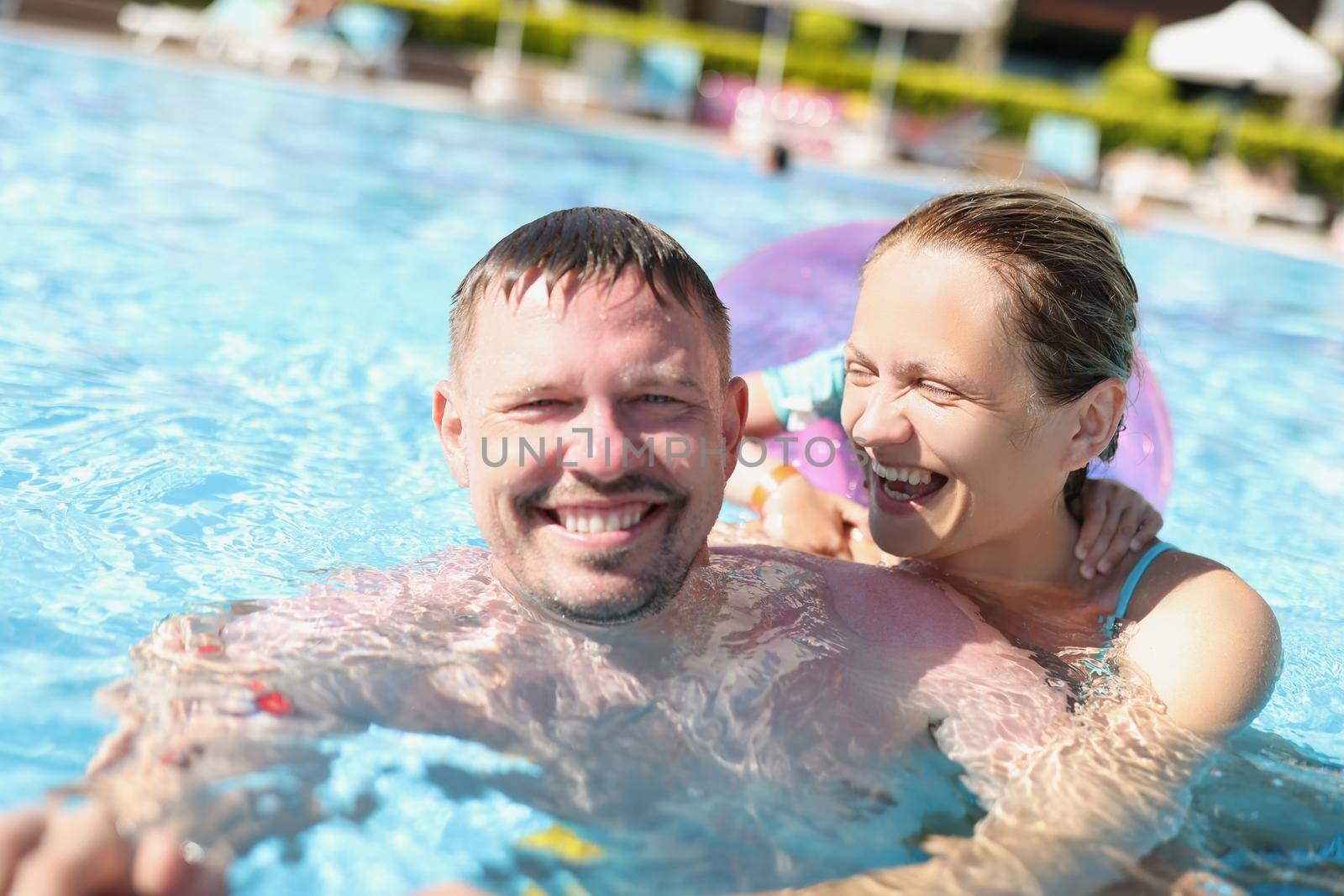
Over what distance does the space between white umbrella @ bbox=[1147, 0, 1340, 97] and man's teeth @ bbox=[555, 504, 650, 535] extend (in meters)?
17.6

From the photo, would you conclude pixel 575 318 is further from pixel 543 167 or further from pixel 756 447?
pixel 543 167

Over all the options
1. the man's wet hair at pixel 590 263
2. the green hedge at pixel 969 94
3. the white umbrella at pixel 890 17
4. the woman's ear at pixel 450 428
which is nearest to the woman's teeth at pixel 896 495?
the man's wet hair at pixel 590 263

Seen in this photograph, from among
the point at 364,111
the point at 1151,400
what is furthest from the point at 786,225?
the point at 1151,400

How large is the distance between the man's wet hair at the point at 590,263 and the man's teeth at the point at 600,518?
341mm

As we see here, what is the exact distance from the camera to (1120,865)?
202 cm

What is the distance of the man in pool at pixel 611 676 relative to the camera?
6.45 feet

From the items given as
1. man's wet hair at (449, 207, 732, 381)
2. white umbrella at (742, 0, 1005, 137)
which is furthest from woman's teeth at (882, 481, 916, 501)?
white umbrella at (742, 0, 1005, 137)

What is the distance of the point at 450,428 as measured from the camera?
226 cm

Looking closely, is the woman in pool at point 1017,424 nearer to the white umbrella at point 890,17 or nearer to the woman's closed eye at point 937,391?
the woman's closed eye at point 937,391

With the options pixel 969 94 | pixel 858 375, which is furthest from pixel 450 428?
pixel 969 94

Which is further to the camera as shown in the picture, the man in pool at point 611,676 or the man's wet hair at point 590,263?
the man's wet hair at point 590,263

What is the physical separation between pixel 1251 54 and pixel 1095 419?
1690cm

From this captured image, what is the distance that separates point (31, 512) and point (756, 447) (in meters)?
1.81

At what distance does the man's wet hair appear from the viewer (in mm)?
2072
